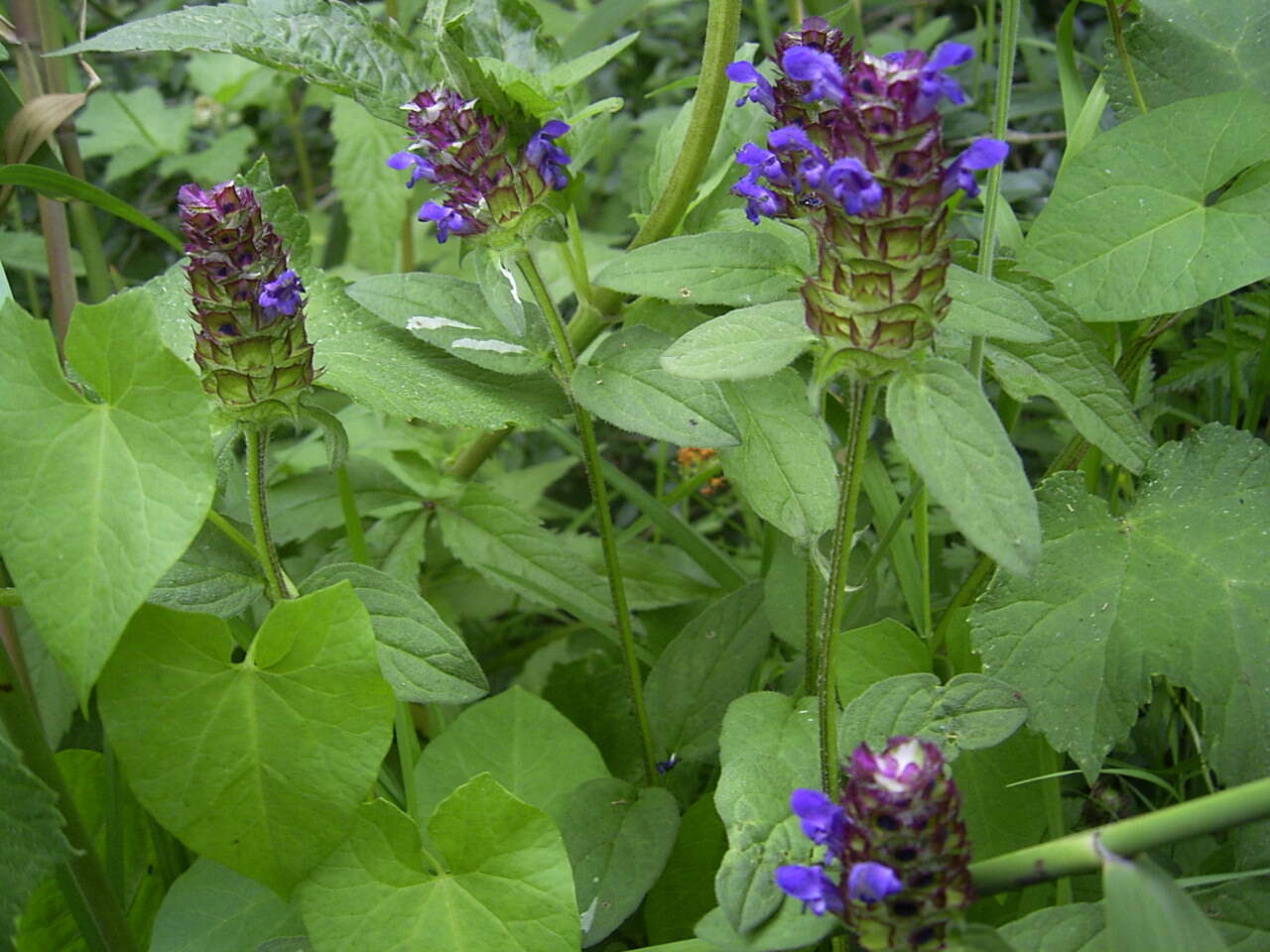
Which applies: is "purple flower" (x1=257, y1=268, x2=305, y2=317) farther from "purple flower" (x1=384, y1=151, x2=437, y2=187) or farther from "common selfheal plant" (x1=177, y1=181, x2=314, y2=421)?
"purple flower" (x1=384, y1=151, x2=437, y2=187)

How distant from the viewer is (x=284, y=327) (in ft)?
3.10

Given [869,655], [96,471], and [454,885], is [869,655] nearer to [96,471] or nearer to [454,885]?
[454,885]

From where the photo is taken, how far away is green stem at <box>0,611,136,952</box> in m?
0.91

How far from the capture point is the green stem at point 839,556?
78 centimetres

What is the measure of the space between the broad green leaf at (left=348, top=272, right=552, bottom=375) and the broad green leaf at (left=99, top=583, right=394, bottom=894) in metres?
0.29

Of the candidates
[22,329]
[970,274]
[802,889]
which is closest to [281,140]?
[22,329]

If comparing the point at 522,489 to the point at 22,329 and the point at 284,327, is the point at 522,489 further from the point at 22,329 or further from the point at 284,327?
the point at 22,329

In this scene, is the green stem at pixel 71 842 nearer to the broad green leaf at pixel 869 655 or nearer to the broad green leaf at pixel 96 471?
the broad green leaf at pixel 96 471

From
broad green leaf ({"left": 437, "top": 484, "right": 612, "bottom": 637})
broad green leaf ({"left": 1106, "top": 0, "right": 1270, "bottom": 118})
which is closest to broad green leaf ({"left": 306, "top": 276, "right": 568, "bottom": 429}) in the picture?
broad green leaf ({"left": 437, "top": 484, "right": 612, "bottom": 637})

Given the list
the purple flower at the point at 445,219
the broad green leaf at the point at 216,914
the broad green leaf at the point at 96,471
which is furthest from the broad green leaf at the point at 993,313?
the broad green leaf at the point at 216,914

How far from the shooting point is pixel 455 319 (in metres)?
1.10

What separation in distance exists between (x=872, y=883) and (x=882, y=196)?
40cm

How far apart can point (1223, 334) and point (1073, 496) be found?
0.44 metres

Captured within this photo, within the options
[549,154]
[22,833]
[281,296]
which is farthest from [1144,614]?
[22,833]
